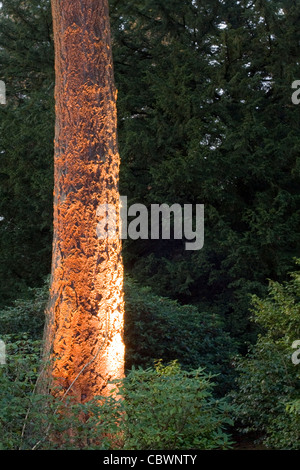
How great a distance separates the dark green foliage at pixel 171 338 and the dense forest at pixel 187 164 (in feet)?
0.07

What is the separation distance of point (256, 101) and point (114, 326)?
661 cm

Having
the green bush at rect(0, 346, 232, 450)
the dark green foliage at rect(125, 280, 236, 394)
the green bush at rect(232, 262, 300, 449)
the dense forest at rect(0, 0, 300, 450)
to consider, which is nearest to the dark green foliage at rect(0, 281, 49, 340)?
the dense forest at rect(0, 0, 300, 450)

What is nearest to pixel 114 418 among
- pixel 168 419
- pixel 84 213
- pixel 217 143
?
pixel 168 419

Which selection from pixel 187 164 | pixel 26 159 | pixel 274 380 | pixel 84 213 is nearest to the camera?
pixel 84 213

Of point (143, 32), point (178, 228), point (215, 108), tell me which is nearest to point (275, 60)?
point (215, 108)

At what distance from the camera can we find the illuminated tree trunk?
5.37 metres

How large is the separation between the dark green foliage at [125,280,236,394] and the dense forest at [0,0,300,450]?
21mm

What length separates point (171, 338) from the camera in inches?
326

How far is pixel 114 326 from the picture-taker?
5492 millimetres

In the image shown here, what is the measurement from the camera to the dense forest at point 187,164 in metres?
8.76

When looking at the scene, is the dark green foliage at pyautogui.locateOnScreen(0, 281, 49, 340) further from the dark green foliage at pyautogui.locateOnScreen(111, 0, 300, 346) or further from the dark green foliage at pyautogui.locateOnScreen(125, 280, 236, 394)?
the dark green foliage at pyautogui.locateOnScreen(111, 0, 300, 346)

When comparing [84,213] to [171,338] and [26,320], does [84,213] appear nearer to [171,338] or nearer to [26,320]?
[26,320]

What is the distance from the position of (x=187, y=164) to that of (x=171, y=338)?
348 centimetres
